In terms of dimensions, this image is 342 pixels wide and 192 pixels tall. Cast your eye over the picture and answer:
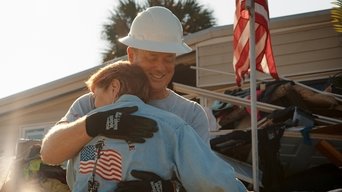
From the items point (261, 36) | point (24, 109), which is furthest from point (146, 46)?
point (24, 109)

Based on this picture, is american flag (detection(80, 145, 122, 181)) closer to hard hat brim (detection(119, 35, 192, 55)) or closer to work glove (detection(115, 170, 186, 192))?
work glove (detection(115, 170, 186, 192))

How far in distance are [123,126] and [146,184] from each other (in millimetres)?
245

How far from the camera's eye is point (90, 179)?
91.0 inches

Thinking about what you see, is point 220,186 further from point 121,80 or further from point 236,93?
point 236,93

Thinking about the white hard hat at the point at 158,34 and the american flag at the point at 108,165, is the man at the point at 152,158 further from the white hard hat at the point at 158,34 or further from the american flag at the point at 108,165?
the white hard hat at the point at 158,34

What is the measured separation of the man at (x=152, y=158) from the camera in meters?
2.28

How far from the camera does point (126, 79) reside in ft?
8.13

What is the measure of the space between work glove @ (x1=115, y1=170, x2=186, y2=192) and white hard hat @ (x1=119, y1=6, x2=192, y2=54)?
864mm

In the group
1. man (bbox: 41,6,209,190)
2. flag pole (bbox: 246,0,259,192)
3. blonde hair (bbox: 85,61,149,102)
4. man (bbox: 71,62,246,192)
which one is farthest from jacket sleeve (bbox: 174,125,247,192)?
flag pole (bbox: 246,0,259,192)

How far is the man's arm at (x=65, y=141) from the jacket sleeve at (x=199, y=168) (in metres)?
0.38

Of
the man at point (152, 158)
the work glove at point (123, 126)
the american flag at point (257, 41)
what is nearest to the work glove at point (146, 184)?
the man at point (152, 158)

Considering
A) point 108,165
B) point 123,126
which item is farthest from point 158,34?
point 108,165

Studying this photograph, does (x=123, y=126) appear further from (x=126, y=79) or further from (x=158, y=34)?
(x=158, y=34)

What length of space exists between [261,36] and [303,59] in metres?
4.22
